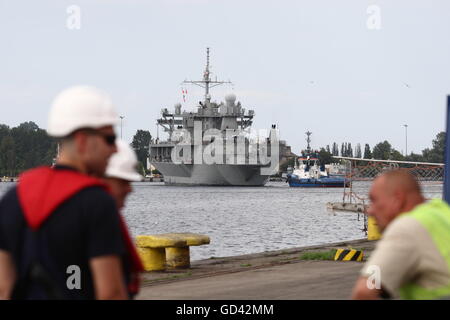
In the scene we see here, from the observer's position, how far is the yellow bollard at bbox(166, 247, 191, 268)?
16219 mm

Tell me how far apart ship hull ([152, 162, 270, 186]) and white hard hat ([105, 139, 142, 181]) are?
118 metres

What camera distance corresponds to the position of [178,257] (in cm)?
1622

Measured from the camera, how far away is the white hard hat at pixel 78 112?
11.9 feet

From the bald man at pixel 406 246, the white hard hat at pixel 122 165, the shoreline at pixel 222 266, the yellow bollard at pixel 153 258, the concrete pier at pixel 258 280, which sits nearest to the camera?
the bald man at pixel 406 246

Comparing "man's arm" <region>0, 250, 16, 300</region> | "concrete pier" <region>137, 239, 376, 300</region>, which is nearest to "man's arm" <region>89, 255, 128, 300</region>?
"man's arm" <region>0, 250, 16, 300</region>

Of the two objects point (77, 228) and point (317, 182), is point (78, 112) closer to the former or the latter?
point (77, 228)

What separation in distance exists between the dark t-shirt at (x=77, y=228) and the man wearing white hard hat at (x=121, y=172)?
841 mm

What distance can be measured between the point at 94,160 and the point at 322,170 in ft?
496

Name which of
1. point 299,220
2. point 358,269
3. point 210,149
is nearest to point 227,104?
point 210,149

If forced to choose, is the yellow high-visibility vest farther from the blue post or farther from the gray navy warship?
the gray navy warship

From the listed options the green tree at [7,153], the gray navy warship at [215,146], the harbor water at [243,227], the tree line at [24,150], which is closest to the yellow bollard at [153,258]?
the harbor water at [243,227]

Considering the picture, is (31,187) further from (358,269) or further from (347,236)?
(347,236)

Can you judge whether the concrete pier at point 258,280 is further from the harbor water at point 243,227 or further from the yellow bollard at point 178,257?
the harbor water at point 243,227

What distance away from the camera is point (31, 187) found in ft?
11.6
